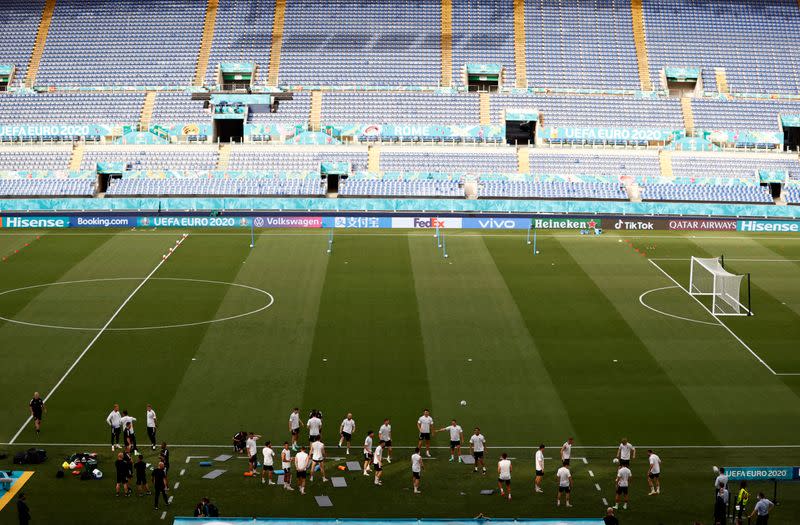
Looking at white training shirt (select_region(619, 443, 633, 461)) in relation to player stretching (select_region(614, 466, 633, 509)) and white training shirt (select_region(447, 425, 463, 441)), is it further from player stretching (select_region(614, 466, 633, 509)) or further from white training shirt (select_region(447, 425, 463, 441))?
white training shirt (select_region(447, 425, 463, 441))

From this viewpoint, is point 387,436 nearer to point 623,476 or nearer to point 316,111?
point 623,476

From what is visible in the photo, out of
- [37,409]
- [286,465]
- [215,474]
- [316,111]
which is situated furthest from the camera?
[316,111]

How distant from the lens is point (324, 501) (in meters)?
25.7

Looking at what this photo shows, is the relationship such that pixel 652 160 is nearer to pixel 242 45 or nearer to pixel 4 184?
pixel 242 45

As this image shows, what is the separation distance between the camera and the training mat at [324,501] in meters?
25.5

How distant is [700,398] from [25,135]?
60710mm

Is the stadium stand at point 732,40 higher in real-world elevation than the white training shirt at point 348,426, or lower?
higher

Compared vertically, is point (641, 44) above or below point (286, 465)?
above

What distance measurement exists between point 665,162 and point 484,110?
14.7 meters

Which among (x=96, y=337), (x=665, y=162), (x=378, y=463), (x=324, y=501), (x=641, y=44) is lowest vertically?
(x=324, y=501)

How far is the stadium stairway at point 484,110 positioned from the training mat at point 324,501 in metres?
56.5

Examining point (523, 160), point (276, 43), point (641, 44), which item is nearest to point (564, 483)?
point (523, 160)

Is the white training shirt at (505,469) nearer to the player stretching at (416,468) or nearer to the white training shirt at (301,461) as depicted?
the player stretching at (416,468)

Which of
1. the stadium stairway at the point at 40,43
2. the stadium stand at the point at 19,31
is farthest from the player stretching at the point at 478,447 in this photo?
the stadium stand at the point at 19,31
